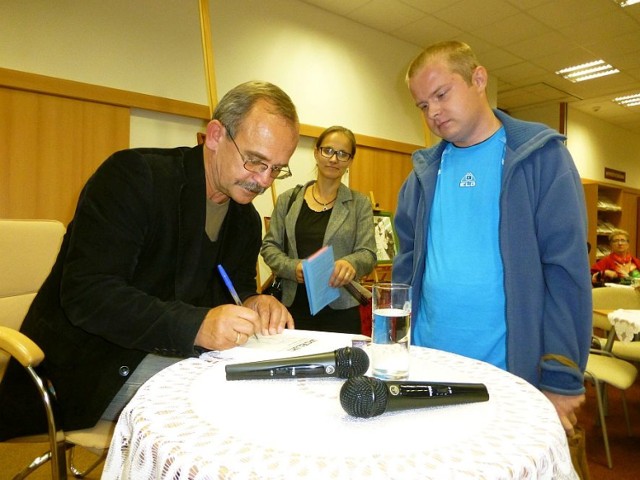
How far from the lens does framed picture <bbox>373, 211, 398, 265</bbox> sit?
3.47 m

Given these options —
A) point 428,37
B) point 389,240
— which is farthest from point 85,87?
point 428,37

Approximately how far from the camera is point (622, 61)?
569 centimetres

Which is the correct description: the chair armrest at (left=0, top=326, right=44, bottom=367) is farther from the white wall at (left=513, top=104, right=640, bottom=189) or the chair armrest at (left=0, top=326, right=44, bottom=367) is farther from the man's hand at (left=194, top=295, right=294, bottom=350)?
the white wall at (left=513, top=104, right=640, bottom=189)

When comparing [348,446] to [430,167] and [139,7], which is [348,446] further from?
[139,7]

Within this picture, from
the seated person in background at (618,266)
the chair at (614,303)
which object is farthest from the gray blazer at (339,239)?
the seated person in background at (618,266)

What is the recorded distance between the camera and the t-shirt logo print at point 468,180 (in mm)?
1397

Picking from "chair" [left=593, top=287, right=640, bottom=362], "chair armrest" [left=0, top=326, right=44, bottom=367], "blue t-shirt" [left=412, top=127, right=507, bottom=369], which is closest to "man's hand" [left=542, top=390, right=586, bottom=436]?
"blue t-shirt" [left=412, top=127, right=507, bottom=369]

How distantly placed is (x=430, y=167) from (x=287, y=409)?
1054mm

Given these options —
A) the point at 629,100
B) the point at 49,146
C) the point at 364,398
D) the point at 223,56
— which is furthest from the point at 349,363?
Result: the point at 629,100

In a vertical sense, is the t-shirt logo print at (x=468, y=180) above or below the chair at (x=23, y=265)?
above

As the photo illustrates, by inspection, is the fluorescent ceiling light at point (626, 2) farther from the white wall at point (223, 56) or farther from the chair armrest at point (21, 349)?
the chair armrest at point (21, 349)

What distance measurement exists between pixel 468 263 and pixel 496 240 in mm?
104

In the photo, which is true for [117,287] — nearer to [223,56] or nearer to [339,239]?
[339,239]

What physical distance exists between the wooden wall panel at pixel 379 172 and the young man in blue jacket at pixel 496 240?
3.30 metres
